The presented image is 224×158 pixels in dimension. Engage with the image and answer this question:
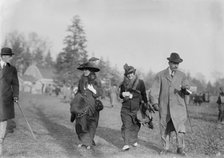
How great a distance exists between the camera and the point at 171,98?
7.14 metres

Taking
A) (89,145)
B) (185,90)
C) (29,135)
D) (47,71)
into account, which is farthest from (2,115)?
(47,71)

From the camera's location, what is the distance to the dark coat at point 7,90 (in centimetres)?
628

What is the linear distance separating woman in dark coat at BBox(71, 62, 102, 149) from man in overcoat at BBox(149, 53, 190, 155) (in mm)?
1344

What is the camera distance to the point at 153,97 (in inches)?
283

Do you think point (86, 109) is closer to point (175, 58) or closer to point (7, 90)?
point (7, 90)

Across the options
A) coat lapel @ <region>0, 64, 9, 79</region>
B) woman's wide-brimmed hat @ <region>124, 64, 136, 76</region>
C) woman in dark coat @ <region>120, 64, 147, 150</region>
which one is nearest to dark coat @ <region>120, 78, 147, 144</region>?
woman in dark coat @ <region>120, 64, 147, 150</region>

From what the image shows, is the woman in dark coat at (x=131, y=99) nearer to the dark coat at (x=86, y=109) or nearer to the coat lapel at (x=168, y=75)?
the dark coat at (x=86, y=109)

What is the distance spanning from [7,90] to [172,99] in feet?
10.6

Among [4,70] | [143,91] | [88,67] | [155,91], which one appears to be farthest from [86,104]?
[4,70]

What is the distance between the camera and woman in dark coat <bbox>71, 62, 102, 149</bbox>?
766 centimetres

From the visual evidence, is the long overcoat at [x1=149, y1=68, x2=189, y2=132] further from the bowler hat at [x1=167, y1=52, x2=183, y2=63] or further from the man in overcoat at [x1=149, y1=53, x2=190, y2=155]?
the bowler hat at [x1=167, y1=52, x2=183, y2=63]

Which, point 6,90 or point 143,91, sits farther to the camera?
point 143,91

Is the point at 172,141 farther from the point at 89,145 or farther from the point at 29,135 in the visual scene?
the point at 29,135

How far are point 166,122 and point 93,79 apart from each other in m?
1.88
